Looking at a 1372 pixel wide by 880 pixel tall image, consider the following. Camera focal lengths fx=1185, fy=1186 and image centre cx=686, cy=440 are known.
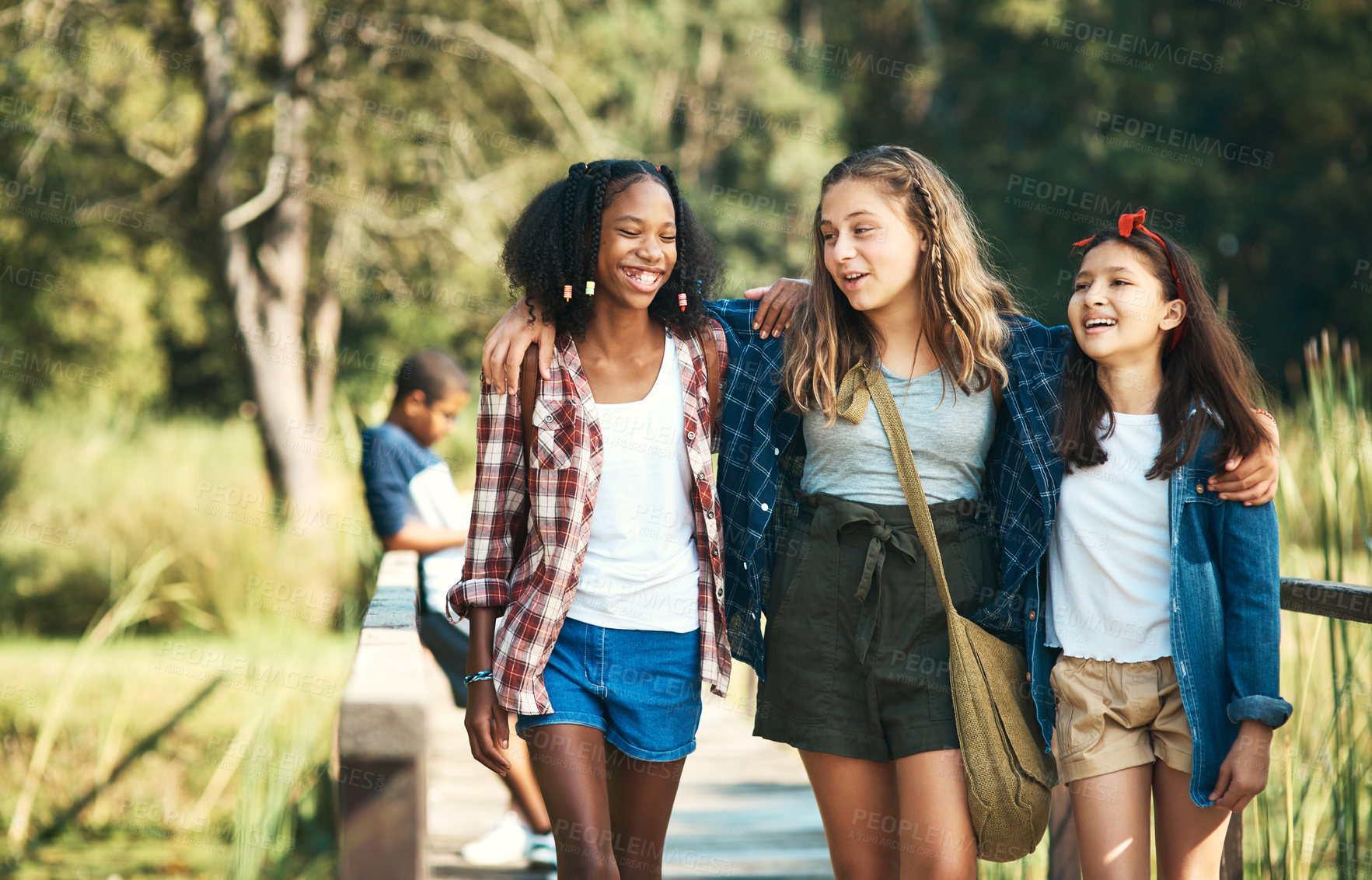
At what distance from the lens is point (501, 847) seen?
3.81 metres

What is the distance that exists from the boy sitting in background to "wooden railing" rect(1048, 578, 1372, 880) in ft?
5.39

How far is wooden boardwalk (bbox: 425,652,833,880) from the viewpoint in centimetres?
391

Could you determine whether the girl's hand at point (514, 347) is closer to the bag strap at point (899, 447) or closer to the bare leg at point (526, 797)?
the bag strap at point (899, 447)

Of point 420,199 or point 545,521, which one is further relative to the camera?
point 420,199

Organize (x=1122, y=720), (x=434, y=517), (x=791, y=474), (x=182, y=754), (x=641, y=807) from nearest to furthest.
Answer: (x=1122, y=720) → (x=641, y=807) → (x=791, y=474) → (x=434, y=517) → (x=182, y=754)

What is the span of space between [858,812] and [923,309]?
97 centimetres

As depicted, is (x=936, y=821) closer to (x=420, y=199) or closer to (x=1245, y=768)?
(x=1245, y=768)

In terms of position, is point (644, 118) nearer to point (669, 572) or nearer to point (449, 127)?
point (449, 127)

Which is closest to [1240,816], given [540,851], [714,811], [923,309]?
[923,309]

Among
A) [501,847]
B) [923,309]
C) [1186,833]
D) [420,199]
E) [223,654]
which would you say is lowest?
[501,847]

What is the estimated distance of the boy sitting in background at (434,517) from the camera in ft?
12.5

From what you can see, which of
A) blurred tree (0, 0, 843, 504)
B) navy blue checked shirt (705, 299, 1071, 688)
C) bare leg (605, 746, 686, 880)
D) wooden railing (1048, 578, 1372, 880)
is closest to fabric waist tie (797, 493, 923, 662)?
navy blue checked shirt (705, 299, 1071, 688)

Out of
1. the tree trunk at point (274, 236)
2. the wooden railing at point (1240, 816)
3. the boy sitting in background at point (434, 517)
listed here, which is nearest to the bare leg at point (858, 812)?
the wooden railing at point (1240, 816)

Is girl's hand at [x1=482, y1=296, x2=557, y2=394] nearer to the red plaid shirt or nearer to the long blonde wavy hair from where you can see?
the red plaid shirt
